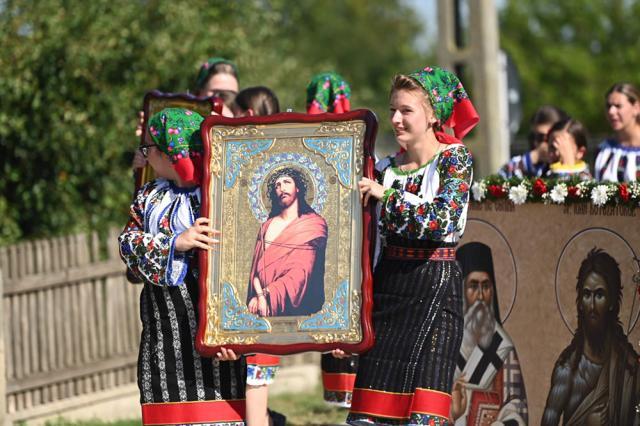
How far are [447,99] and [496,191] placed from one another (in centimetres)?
124

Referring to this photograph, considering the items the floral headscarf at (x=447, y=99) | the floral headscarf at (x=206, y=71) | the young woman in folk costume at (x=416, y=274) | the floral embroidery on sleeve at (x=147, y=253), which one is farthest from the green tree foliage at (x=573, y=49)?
the floral embroidery on sleeve at (x=147, y=253)

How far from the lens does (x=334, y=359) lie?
272 inches

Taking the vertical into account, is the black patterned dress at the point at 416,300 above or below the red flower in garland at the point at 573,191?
below

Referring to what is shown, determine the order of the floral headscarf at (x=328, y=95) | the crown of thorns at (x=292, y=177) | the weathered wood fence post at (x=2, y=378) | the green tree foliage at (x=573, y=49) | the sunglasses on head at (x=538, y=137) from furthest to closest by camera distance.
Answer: the green tree foliage at (x=573, y=49)
the sunglasses on head at (x=538, y=137)
the weathered wood fence post at (x=2, y=378)
the floral headscarf at (x=328, y=95)
the crown of thorns at (x=292, y=177)

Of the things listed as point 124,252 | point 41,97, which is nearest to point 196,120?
point 124,252

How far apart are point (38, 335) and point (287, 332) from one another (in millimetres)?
4144

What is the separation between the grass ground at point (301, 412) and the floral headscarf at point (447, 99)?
3.68 m

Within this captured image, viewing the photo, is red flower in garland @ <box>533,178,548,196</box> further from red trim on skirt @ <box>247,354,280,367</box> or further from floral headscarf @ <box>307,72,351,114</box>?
red trim on skirt @ <box>247,354,280,367</box>

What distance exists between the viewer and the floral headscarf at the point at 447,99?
17.4 ft

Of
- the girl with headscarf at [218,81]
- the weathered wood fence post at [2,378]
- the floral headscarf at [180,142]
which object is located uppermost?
the girl with headscarf at [218,81]

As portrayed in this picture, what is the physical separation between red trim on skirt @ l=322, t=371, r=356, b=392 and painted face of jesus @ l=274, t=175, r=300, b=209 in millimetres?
1773

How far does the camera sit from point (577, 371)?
6.13m

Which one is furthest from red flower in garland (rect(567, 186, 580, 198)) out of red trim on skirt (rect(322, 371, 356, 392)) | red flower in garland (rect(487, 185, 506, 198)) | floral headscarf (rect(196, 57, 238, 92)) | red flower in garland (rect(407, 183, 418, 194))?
floral headscarf (rect(196, 57, 238, 92))

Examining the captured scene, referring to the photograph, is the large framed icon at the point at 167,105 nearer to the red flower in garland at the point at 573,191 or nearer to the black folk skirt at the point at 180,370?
the black folk skirt at the point at 180,370
